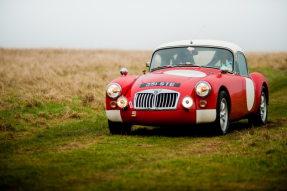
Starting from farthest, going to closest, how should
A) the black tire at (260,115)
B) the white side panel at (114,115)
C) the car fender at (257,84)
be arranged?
1. the black tire at (260,115)
2. the car fender at (257,84)
3. the white side panel at (114,115)

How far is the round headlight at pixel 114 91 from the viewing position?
22.2 feet

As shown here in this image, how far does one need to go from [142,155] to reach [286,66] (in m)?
23.9

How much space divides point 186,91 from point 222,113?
3.12 feet

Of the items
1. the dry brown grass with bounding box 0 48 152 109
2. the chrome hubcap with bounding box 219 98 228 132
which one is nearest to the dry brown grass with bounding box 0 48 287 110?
the dry brown grass with bounding box 0 48 152 109

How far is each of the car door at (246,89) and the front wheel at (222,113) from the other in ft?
2.81

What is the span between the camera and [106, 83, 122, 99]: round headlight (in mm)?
6762

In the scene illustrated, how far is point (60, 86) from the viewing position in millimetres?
14008

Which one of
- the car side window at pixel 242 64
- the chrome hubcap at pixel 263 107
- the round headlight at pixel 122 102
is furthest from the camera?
the chrome hubcap at pixel 263 107

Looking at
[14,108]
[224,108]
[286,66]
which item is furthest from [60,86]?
[286,66]

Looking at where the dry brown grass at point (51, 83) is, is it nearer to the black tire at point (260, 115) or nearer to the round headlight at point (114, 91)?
the round headlight at point (114, 91)

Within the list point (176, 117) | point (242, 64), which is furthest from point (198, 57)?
point (176, 117)

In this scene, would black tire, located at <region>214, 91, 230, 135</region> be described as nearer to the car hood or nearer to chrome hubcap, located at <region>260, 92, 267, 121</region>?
the car hood

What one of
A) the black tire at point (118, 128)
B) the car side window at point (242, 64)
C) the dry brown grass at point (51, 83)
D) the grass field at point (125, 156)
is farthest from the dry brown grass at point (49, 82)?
the car side window at point (242, 64)

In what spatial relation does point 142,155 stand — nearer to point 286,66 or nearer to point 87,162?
point 87,162
